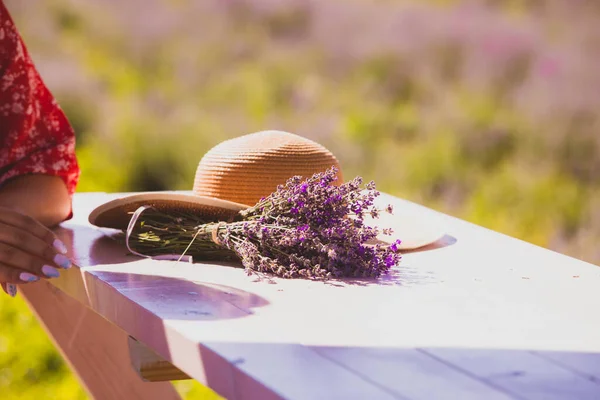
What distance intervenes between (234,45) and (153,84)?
1.59 ft

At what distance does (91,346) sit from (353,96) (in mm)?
2791

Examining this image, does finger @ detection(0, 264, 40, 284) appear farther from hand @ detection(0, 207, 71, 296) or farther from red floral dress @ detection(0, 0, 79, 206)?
red floral dress @ detection(0, 0, 79, 206)

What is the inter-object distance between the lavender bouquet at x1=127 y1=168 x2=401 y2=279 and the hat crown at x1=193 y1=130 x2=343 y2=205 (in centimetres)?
18

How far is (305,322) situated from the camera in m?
0.92

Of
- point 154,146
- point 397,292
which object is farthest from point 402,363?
point 154,146

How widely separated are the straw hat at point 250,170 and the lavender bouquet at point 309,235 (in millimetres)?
167

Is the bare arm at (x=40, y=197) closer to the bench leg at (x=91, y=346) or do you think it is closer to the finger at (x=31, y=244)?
the bench leg at (x=91, y=346)

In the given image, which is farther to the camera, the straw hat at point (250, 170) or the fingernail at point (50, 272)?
the straw hat at point (250, 170)

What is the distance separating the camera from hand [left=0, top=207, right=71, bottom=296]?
1181mm

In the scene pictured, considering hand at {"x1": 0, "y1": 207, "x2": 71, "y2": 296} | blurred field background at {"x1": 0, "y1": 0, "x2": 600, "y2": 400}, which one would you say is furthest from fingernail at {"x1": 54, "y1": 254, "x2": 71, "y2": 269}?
blurred field background at {"x1": 0, "y1": 0, "x2": 600, "y2": 400}

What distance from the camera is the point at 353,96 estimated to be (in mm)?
4184

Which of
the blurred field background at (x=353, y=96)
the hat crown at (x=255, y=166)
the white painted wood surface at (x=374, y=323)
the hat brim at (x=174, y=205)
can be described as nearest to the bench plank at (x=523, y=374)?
the white painted wood surface at (x=374, y=323)

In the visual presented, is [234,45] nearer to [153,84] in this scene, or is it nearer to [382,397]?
Result: [153,84]

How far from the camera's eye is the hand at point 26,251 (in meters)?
1.18
